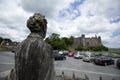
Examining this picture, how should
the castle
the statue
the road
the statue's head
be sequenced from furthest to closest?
the castle → the road → the statue's head → the statue

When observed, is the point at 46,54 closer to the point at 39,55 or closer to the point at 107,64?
the point at 39,55

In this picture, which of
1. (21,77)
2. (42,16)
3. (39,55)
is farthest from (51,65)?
(42,16)

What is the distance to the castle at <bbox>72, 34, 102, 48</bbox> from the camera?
11748 cm

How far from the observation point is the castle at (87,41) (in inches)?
4625

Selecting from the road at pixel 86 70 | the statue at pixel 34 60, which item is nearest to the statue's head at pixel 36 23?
the statue at pixel 34 60

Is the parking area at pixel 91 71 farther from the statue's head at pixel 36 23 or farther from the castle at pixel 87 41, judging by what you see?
the castle at pixel 87 41

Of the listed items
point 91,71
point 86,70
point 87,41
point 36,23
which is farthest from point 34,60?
point 87,41

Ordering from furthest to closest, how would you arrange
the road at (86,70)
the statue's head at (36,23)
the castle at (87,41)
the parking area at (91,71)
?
the castle at (87,41) → the road at (86,70) → the parking area at (91,71) → the statue's head at (36,23)

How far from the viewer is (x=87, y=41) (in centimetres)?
12150

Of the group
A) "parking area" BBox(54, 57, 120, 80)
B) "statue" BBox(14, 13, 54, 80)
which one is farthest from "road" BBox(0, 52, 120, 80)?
"statue" BBox(14, 13, 54, 80)

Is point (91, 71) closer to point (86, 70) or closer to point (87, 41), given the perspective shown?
point (86, 70)

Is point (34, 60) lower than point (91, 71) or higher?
higher

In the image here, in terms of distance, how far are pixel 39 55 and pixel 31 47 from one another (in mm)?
171

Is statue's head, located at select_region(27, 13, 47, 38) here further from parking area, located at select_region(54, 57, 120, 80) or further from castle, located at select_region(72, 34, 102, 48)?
castle, located at select_region(72, 34, 102, 48)
